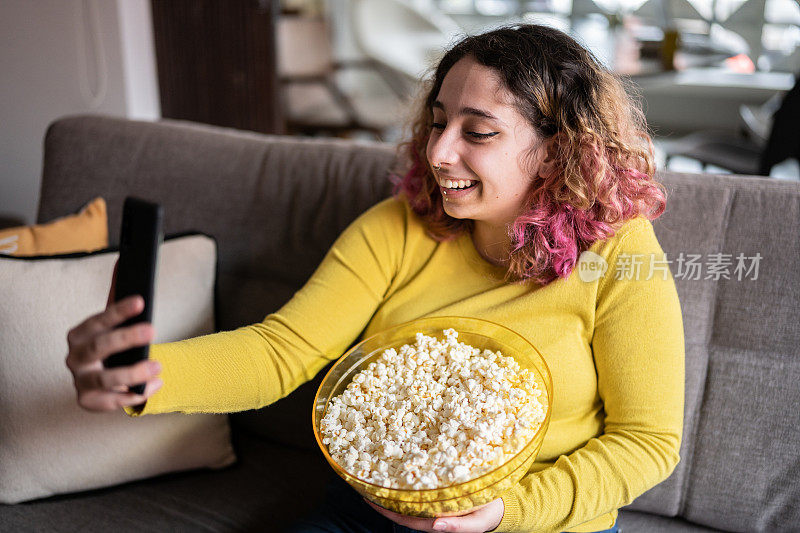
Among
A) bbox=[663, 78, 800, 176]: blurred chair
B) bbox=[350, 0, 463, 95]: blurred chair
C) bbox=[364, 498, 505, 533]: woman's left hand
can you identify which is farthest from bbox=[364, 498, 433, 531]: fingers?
bbox=[350, 0, 463, 95]: blurred chair

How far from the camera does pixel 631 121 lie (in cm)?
121

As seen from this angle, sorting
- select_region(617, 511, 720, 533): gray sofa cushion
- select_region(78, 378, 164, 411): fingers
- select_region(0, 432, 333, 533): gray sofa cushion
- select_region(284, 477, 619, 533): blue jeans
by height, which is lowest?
select_region(617, 511, 720, 533): gray sofa cushion

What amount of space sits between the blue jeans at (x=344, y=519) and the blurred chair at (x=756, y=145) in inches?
79.8

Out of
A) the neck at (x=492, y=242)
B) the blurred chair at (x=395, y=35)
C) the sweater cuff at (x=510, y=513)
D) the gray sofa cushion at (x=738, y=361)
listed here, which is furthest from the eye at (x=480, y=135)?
the blurred chair at (x=395, y=35)

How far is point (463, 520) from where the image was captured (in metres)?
0.94

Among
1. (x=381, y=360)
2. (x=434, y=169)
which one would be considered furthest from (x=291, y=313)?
(x=434, y=169)

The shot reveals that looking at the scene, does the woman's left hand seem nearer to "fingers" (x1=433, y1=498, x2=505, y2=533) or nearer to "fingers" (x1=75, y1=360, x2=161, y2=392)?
"fingers" (x1=433, y1=498, x2=505, y2=533)

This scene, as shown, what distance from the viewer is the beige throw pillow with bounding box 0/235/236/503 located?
52.7 inches

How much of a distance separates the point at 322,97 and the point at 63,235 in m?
3.19

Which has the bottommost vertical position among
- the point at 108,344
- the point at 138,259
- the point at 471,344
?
the point at 471,344

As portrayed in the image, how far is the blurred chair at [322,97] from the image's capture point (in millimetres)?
4367

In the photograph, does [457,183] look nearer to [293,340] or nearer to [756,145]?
[293,340]

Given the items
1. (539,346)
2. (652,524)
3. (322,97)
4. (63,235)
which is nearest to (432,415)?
(539,346)

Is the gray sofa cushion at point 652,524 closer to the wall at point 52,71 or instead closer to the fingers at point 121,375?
the fingers at point 121,375
